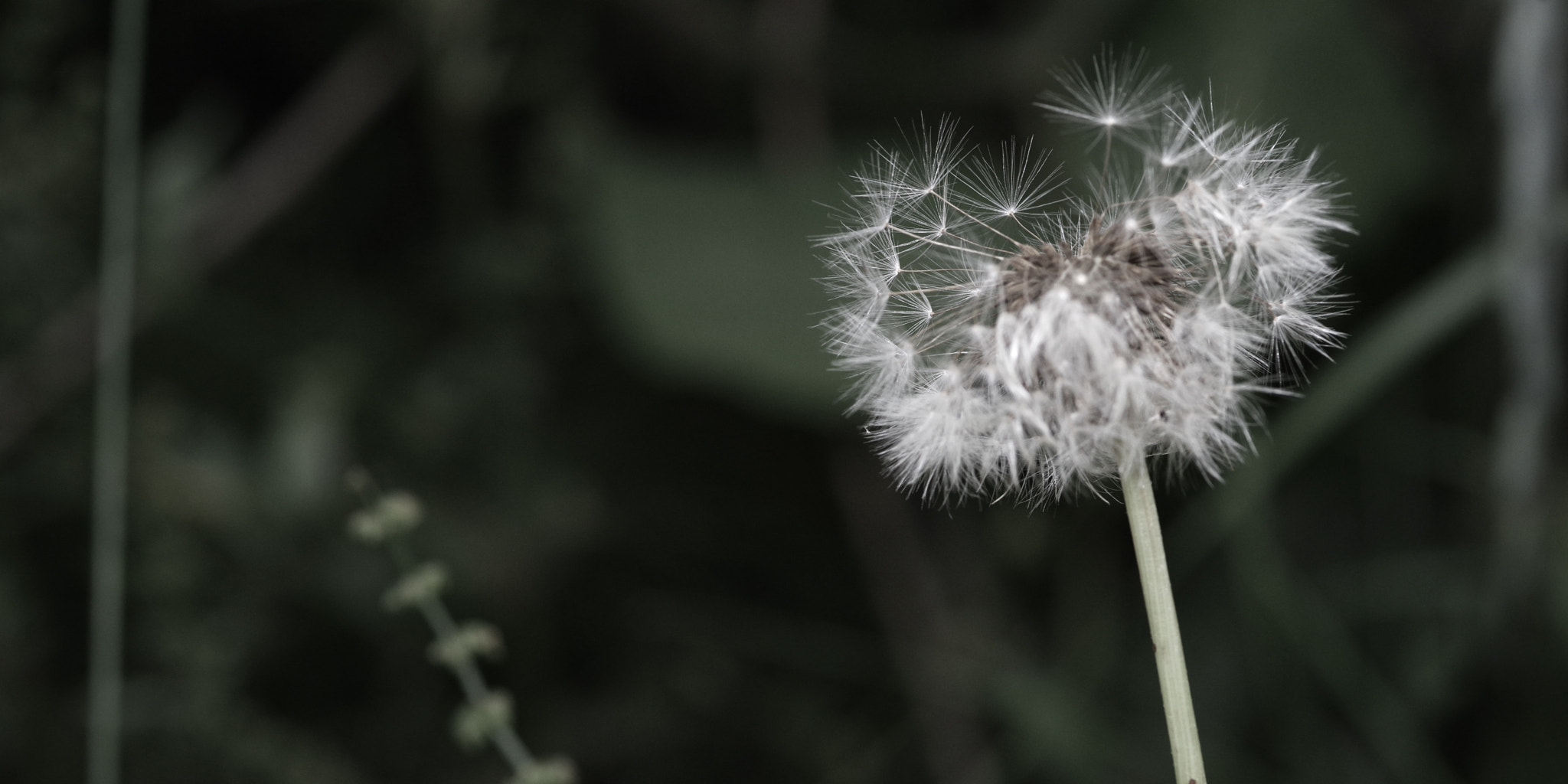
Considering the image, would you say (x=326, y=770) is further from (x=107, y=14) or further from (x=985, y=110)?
(x=985, y=110)

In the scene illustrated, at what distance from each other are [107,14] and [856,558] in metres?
2.14

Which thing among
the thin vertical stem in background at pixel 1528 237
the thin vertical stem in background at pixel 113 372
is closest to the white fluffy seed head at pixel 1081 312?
the thin vertical stem in background at pixel 1528 237

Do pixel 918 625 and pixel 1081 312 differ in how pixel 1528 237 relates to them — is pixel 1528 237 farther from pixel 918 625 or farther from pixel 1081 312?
pixel 918 625

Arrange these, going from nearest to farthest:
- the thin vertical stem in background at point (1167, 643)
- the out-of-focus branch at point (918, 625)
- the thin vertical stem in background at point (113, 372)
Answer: the thin vertical stem in background at point (1167, 643) < the thin vertical stem in background at point (113, 372) < the out-of-focus branch at point (918, 625)

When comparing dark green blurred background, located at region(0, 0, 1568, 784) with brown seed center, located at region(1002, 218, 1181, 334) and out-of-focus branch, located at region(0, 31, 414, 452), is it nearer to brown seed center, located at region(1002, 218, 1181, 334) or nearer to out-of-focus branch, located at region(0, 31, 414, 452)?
out-of-focus branch, located at region(0, 31, 414, 452)

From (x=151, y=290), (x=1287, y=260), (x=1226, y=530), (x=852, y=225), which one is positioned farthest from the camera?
(x=151, y=290)

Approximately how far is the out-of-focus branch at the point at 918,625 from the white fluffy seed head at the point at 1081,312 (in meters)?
1.72

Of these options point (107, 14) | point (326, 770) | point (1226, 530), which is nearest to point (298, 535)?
point (326, 770)

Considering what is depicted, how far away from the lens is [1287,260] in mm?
1152

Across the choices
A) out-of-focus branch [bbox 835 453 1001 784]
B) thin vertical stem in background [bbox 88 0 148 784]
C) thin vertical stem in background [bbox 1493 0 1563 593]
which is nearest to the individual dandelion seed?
thin vertical stem in background [bbox 1493 0 1563 593]

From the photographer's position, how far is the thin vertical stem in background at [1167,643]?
818mm

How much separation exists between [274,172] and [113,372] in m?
0.80

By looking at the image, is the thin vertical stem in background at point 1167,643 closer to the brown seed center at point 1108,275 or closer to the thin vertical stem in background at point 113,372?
the brown seed center at point 1108,275

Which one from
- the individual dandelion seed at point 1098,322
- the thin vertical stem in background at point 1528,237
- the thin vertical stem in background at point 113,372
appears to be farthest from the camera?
the thin vertical stem in background at point 1528,237
